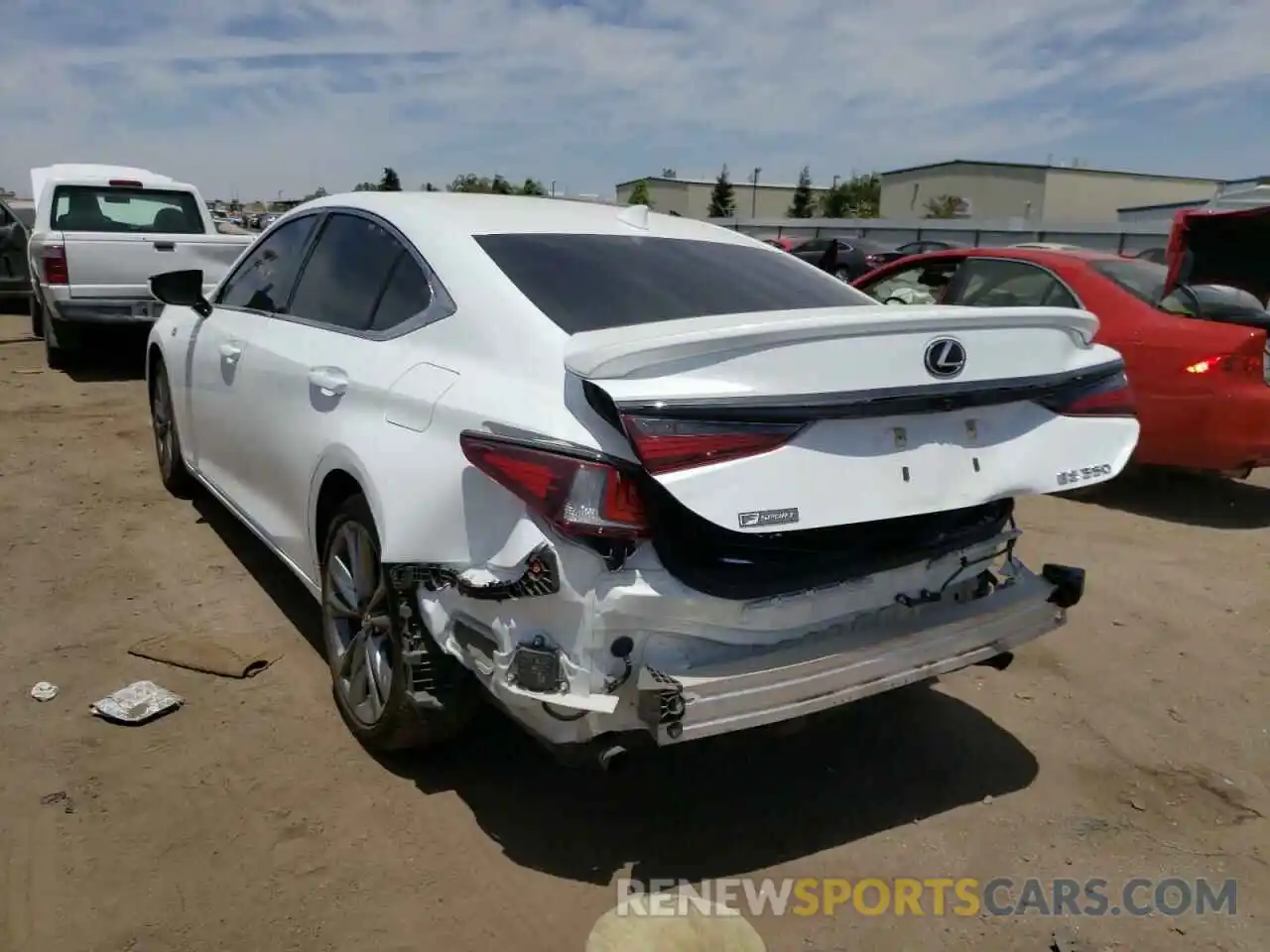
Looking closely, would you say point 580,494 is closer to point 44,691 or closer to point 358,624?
point 358,624

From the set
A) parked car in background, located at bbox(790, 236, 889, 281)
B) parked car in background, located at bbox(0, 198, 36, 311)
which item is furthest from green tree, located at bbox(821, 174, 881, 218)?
parked car in background, located at bbox(0, 198, 36, 311)

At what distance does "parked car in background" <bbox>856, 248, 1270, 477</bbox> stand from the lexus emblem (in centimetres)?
285

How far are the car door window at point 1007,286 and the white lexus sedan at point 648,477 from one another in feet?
11.0

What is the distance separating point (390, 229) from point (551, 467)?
4.73 feet

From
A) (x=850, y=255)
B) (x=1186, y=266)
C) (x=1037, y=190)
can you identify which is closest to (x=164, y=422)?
(x=1186, y=266)

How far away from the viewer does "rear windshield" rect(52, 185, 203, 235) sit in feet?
30.9

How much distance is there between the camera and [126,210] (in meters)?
9.71

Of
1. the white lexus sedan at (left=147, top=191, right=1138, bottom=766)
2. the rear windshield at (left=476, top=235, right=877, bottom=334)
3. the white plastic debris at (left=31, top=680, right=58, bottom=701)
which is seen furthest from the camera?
the white plastic debris at (left=31, top=680, right=58, bottom=701)

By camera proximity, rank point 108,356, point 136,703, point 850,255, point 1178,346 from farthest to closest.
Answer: point 850,255, point 108,356, point 1178,346, point 136,703

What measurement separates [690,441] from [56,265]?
8.23 meters

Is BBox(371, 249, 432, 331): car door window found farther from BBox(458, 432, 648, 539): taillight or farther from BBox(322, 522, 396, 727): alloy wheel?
BBox(458, 432, 648, 539): taillight

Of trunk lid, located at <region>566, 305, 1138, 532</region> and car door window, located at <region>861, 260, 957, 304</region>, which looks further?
car door window, located at <region>861, 260, 957, 304</region>

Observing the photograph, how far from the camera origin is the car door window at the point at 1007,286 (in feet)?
20.1

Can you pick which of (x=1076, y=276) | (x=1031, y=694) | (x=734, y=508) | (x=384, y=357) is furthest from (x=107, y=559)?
(x=1076, y=276)
